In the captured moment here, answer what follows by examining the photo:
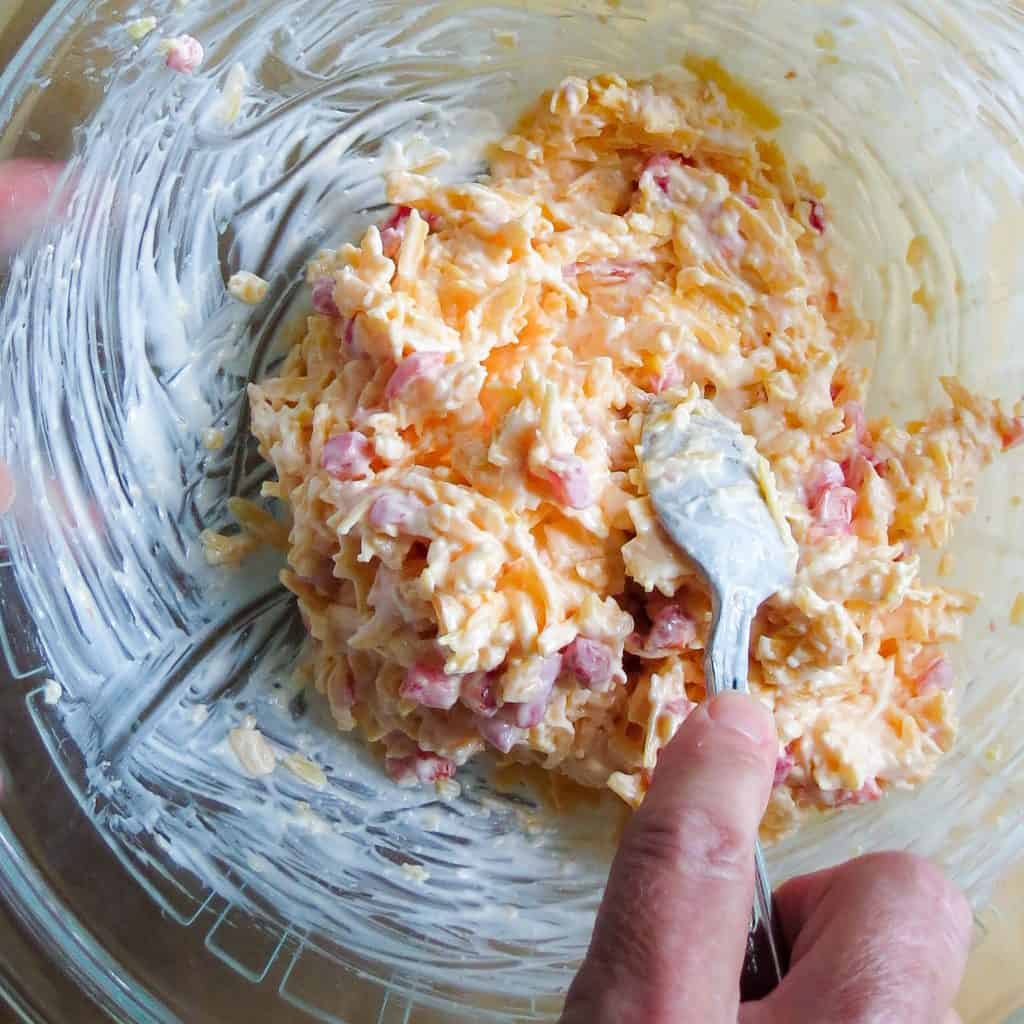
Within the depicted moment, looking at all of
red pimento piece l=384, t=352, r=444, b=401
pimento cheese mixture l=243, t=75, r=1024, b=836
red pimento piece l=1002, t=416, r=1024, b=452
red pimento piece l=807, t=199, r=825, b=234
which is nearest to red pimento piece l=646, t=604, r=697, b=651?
pimento cheese mixture l=243, t=75, r=1024, b=836

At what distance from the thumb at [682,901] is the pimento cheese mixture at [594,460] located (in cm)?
31

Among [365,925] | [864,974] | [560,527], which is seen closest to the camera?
[864,974]

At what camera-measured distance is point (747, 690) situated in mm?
1245

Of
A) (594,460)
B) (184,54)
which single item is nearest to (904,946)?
(594,460)

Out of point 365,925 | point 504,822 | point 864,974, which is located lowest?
point 365,925

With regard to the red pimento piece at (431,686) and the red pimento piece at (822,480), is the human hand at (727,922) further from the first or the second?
the red pimento piece at (822,480)

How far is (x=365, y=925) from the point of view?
1.45 metres

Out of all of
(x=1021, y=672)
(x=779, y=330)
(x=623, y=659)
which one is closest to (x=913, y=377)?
(x=779, y=330)

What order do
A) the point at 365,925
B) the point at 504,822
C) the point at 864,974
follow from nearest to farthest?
1. the point at 864,974
2. the point at 365,925
3. the point at 504,822

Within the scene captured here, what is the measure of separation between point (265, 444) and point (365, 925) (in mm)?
753

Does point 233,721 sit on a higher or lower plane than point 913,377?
lower

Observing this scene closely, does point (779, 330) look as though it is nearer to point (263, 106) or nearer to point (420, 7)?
point (420, 7)

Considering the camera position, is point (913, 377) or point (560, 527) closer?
point (560, 527)

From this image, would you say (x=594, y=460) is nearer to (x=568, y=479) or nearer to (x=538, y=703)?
(x=568, y=479)
